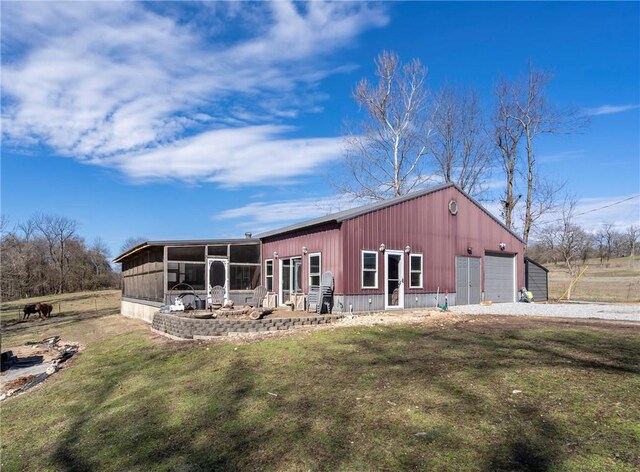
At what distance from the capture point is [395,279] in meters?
14.9

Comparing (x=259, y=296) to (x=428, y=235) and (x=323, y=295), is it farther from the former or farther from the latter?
(x=428, y=235)

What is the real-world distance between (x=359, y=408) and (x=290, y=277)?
11468 mm

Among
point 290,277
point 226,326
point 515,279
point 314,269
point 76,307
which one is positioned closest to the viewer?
point 226,326

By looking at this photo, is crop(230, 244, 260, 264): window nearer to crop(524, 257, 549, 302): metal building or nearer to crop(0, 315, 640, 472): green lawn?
crop(0, 315, 640, 472): green lawn

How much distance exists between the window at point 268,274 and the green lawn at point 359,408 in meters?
8.39

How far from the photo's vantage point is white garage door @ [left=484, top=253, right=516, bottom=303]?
1835 centimetres

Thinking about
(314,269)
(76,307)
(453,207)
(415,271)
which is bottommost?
(76,307)

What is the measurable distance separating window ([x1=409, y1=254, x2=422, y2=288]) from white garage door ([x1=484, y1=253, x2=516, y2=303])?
4.41m

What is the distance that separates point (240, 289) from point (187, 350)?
25.2 feet

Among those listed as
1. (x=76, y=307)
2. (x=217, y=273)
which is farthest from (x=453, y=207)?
(x=76, y=307)

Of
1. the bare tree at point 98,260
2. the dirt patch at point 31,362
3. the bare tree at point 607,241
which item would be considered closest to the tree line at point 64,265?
the bare tree at point 98,260

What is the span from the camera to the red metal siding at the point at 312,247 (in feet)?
44.5

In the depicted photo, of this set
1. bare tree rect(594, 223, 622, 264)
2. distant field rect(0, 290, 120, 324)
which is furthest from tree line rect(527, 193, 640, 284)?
distant field rect(0, 290, 120, 324)

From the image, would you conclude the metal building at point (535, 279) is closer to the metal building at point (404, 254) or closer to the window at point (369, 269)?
the metal building at point (404, 254)
